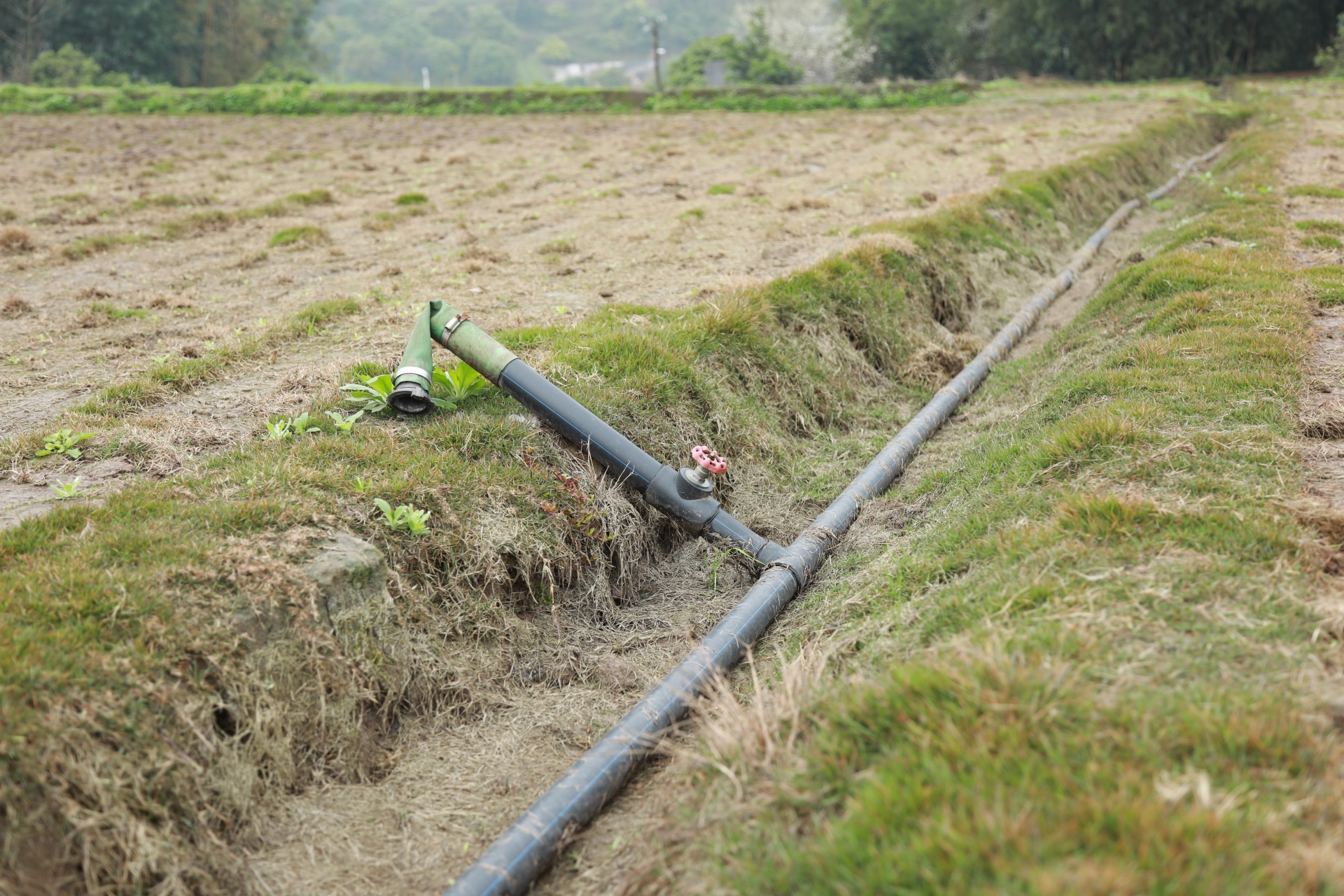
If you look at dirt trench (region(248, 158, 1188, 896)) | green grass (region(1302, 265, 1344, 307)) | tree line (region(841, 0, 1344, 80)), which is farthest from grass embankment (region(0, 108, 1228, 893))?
tree line (region(841, 0, 1344, 80))

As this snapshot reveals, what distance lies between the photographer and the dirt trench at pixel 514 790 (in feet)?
10.2

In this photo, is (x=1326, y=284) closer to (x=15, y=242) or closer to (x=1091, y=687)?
(x=1091, y=687)

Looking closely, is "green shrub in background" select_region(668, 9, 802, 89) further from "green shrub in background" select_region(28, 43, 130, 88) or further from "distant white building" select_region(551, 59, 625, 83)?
"distant white building" select_region(551, 59, 625, 83)

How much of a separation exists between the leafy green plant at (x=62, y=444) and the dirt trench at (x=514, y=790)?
2.52 m

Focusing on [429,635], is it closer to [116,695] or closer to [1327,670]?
[116,695]

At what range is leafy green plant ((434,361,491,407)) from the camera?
205 inches

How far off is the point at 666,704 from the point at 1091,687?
1.70 m

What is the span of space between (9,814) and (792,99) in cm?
3360

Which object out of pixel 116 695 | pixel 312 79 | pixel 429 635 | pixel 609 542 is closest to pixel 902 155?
pixel 609 542

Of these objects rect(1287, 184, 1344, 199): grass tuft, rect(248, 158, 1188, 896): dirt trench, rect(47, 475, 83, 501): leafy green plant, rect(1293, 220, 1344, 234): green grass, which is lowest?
rect(248, 158, 1188, 896): dirt trench

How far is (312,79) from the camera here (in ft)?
133

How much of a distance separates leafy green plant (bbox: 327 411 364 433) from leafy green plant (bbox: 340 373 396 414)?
9cm

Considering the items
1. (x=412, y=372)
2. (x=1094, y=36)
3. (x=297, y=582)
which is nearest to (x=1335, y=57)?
(x=1094, y=36)

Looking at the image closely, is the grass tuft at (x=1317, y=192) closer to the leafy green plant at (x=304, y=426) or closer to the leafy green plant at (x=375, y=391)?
the leafy green plant at (x=375, y=391)
